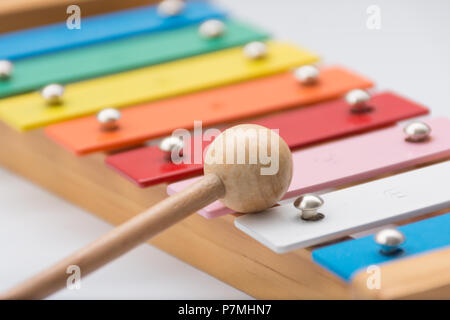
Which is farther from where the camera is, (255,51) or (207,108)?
(255,51)

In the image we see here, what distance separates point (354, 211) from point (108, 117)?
808 mm

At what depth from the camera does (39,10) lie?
380cm

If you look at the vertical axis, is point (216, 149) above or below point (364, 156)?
below

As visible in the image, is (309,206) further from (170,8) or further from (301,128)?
(170,8)

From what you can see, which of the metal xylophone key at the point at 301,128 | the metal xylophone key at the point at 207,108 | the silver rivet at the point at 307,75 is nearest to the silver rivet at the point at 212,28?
the metal xylophone key at the point at 207,108

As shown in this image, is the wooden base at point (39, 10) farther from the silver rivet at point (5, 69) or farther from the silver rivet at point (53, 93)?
the silver rivet at point (53, 93)

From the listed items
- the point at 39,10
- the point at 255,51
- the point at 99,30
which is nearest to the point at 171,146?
the point at 255,51

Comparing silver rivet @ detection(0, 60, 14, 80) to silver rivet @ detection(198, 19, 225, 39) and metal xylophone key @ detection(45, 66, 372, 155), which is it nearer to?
metal xylophone key @ detection(45, 66, 372, 155)

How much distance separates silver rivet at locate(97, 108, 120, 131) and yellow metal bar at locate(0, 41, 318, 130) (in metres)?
0.16

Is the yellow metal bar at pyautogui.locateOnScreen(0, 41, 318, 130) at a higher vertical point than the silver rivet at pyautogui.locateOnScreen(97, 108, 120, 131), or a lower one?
higher

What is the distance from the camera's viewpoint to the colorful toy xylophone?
88.4 inches

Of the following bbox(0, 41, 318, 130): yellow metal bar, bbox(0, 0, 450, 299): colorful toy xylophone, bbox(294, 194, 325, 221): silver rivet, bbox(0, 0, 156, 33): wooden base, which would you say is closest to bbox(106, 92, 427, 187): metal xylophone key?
bbox(0, 0, 450, 299): colorful toy xylophone

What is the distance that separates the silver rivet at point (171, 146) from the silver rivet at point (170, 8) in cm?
114
